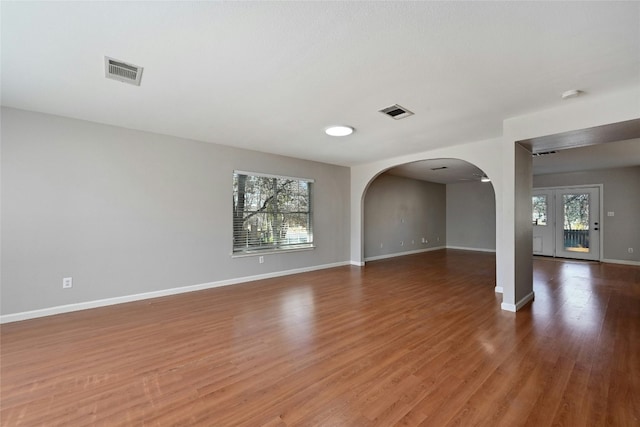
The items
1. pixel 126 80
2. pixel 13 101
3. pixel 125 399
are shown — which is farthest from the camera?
pixel 13 101

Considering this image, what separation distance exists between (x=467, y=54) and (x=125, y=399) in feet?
11.2

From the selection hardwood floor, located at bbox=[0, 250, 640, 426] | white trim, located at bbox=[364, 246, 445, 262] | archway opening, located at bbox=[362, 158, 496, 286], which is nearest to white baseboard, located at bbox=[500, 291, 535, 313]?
hardwood floor, located at bbox=[0, 250, 640, 426]

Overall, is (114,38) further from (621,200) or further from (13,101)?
(621,200)

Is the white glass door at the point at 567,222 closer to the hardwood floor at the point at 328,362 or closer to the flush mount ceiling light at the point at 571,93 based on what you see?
the hardwood floor at the point at 328,362

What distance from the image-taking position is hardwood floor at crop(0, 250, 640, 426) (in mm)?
1688

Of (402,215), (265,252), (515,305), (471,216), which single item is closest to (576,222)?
(471,216)

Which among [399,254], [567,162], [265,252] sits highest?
[567,162]

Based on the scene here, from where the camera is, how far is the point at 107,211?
12.2ft

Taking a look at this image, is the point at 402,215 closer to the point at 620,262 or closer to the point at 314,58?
the point at 620,262

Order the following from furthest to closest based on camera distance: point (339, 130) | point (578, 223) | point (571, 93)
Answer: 1. point (578, 223)
2. point (339, 130)
3. point (571, 93)

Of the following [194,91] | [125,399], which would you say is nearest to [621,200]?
[194,91]

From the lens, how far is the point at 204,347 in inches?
100

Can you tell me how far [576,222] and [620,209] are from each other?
875mm

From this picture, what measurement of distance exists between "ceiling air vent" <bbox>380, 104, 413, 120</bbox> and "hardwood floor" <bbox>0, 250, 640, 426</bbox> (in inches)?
95.6
